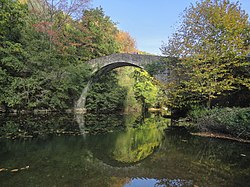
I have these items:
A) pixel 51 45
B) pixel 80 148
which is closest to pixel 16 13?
pixel 51 45

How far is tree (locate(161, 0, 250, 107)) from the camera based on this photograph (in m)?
8.67

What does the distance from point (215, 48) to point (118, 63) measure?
8.34 metres

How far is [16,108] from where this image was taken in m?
14.2

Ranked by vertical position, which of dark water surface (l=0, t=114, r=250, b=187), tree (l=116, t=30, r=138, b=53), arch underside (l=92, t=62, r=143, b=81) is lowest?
dark water surface (l=0, t=114, r=250, b=187)

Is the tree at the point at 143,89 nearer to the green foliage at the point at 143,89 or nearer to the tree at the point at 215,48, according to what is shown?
the green foliage at the point at 143,89

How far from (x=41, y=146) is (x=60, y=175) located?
217 cm

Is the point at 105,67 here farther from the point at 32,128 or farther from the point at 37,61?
the point at 32,128

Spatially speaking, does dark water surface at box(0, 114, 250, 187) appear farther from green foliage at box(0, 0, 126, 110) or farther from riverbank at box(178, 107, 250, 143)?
green foliage at box(0, 0, 126, 110)

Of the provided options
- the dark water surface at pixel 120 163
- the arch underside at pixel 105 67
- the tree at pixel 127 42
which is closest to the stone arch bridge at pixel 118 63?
the arch underside at pixel 105 67

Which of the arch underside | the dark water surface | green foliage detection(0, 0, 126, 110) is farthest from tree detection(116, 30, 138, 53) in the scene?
the dark water surface

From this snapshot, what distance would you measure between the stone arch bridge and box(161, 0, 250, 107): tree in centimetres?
306

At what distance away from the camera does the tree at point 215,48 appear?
341 inches

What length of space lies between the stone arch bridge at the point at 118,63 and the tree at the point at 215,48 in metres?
3.06

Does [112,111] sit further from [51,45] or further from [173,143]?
[173,143]
